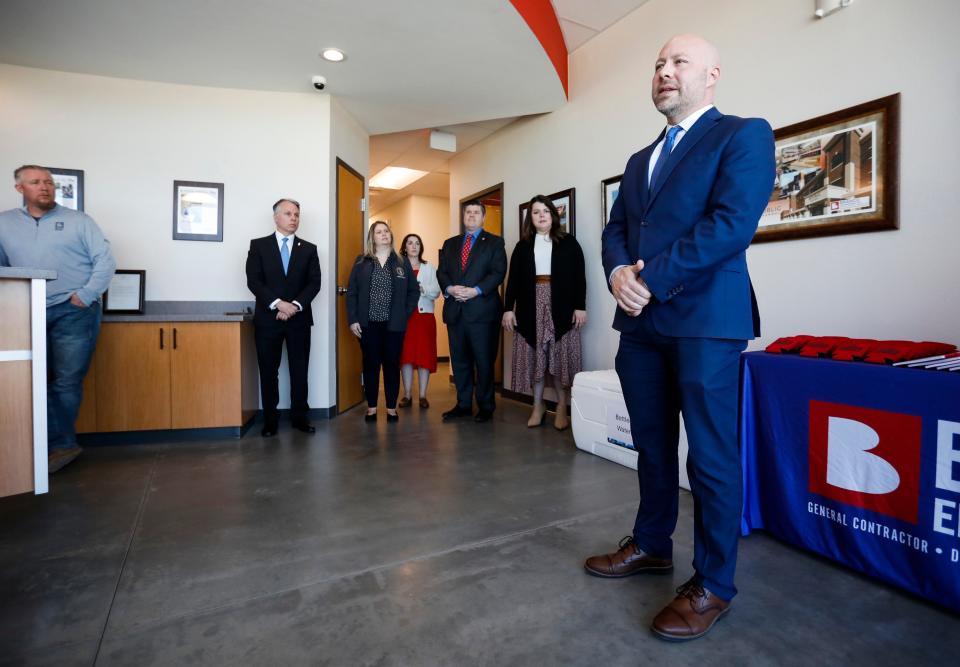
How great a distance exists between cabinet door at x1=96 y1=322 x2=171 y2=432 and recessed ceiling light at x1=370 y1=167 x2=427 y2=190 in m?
4.27

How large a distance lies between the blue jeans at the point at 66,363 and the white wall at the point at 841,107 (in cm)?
340

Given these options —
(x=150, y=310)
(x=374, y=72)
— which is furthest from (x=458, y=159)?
(x=150, y=310)

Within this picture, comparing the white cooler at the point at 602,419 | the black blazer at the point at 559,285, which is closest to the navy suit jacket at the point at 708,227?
the white cooler at the point at 602,419

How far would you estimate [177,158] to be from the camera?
3988 millimetres

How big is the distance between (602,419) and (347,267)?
107 inches

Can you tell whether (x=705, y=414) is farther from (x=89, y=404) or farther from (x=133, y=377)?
(x=89, y=404)

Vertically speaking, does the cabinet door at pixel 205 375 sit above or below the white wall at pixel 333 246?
below

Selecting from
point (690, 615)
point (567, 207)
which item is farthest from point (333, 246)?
point (690, 615)

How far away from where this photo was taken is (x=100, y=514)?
7.47 ft

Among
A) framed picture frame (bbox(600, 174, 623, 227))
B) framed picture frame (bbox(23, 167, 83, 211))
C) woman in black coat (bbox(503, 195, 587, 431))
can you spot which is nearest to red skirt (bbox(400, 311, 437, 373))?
woman in black coat (bbox(503, 195, 587, 431))

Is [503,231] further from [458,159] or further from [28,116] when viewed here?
[28,116]

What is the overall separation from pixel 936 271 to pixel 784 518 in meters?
1.22

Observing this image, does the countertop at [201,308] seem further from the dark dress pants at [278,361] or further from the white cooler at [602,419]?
the white cooler at [602,419]

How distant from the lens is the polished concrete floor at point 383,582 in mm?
1363
